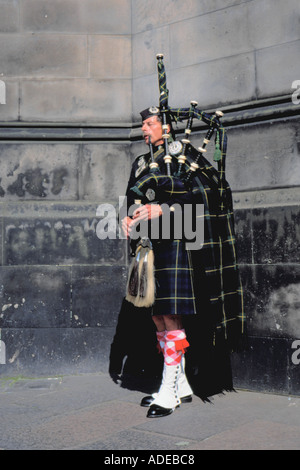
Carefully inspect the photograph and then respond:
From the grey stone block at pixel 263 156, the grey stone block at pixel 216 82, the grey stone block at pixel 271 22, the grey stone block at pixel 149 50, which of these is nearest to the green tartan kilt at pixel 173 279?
the grey stone block at pixel 263 156

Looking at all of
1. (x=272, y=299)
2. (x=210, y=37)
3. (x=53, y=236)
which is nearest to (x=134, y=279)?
(x=272, y=299)

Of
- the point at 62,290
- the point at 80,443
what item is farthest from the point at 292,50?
the point at 80,443

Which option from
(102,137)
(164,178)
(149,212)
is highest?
(102,137)

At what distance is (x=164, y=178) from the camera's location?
4.38 metres

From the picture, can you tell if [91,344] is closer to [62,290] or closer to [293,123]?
[62,290]

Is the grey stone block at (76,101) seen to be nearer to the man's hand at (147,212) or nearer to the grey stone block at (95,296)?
the grey stone block at (95,296)

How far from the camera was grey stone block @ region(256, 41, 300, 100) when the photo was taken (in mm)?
5047

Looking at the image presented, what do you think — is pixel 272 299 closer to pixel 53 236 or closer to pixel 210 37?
pixel 53 236

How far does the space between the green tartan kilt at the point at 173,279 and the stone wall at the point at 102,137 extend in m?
0.83

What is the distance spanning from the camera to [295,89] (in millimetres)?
5023

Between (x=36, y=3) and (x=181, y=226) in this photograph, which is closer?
(x=181, y=226)

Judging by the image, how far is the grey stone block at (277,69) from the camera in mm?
5047

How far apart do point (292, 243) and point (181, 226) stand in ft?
3.39

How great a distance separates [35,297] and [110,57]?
2666mm
